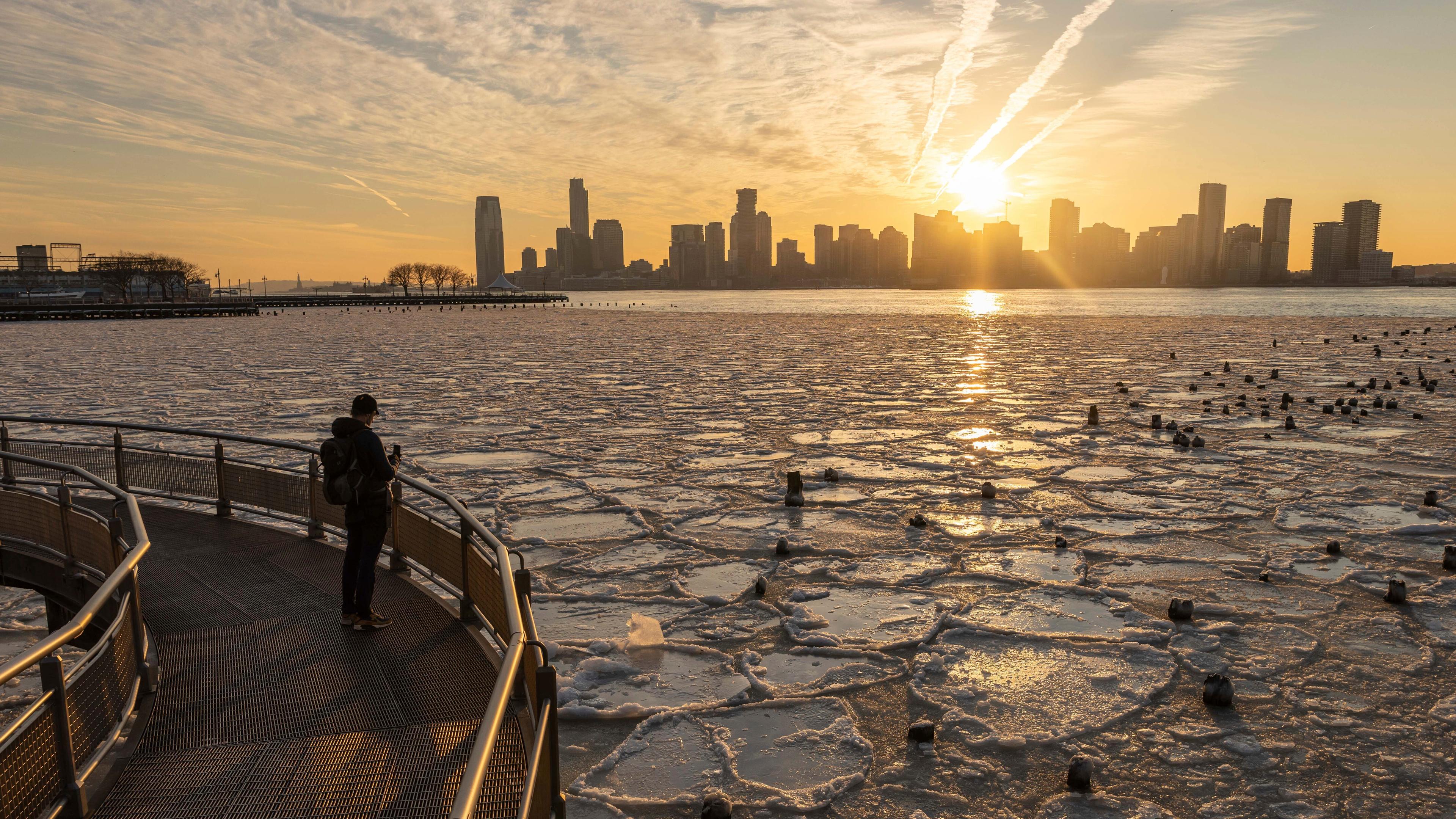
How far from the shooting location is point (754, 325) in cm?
6003

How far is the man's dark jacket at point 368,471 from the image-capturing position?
5668 millimetres

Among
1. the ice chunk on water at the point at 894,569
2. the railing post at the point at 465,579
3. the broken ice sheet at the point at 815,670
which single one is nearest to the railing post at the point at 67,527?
the railing post at the point at 465,579

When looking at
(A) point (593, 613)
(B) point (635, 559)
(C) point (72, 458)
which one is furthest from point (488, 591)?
(C) point (72, 458)

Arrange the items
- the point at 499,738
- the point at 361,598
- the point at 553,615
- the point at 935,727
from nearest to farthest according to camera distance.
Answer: the point at 499,738
the point at 935,727
the point at 361,598
the point at 553,615

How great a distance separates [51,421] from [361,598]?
6248mm

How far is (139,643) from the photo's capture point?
4891 millimetres

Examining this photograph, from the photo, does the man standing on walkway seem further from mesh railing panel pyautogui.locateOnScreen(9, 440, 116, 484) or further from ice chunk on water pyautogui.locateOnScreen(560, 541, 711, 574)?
mesh railing panel pyautogui.locateOnScreen(9, 440, 116, 484)

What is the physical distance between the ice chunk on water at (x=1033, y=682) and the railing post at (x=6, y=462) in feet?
32.7

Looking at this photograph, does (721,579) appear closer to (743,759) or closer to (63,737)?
(743,759)

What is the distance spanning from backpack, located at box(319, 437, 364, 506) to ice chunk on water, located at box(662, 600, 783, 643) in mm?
2470

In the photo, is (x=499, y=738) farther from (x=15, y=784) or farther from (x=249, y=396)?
(x=249, y=396)

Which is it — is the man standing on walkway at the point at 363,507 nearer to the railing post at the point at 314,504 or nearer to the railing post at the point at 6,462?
the railing post at the point at 314,504

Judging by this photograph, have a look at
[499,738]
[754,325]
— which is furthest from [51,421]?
[754,325]

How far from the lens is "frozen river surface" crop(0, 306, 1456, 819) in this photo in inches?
184
